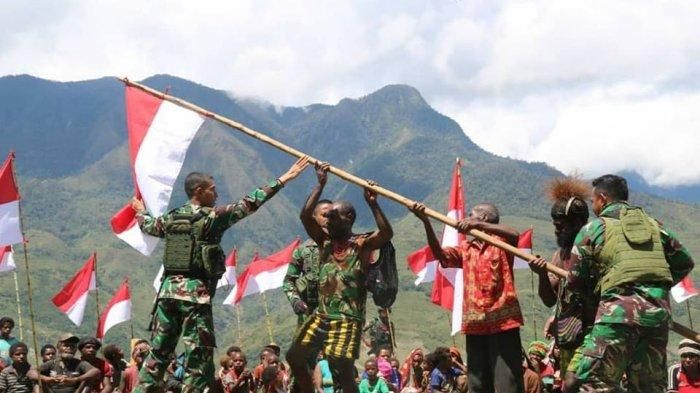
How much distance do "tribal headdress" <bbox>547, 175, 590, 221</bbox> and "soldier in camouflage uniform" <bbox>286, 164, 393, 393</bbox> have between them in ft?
5.04

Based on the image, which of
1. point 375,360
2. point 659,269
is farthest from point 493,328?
point 375,360

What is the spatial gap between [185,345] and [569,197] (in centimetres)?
383

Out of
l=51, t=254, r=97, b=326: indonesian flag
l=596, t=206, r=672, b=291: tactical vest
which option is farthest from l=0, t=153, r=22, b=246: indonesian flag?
l=596, t=206, r=672, b=291: tactical vest

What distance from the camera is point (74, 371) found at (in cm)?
1305

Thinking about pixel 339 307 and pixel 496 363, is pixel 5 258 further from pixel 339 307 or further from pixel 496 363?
pixel 496 363

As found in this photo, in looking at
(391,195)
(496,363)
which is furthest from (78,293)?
(496,363)

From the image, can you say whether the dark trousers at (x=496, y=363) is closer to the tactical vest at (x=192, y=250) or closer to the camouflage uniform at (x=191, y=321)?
the camouflage uniform at (x=191, y=321)

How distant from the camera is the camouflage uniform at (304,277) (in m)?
10.8

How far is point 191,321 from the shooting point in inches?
358

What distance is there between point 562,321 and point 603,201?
115 cm

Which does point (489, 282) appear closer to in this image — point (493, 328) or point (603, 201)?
point (493, 328)

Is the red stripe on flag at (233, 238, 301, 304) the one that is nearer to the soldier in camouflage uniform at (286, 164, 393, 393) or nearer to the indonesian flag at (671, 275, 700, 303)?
the indonesian flag at (671, 275, 700, 303)

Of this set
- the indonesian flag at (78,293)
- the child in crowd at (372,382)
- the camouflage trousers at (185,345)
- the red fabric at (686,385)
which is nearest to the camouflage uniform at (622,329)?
the camouflage trousers at (185,345)

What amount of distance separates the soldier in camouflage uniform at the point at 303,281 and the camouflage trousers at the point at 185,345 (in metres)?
1.72
